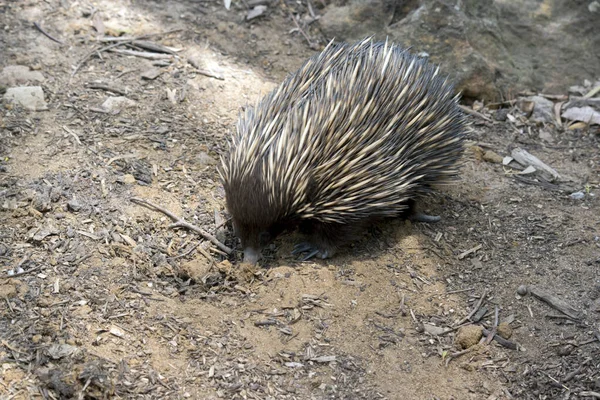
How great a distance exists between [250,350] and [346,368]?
530 mm

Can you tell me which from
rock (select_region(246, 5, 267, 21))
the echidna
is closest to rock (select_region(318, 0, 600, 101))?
rock (select_region(246, 5, 267, 21))

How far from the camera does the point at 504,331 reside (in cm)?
411

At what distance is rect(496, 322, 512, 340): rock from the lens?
4.10m

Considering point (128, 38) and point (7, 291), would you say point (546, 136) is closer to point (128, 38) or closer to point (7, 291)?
point (128, 38)

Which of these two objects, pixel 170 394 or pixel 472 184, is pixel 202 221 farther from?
pixel 472 184

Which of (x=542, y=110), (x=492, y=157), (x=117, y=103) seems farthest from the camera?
(x=542, y=110)

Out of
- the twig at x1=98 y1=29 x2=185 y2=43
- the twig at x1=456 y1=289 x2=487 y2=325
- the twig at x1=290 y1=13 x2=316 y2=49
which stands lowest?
the twig at x1=456 y1=289 x2=487 y2=325

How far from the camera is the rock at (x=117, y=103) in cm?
551

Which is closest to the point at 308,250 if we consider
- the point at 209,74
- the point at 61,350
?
the point at 61,350

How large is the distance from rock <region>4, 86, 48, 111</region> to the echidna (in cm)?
181

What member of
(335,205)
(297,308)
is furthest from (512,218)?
(297,308)

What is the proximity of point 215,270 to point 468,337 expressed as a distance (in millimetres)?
1593

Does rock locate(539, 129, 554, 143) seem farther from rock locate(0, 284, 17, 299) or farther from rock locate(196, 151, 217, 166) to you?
rock locate(0, 284, 17, 299)

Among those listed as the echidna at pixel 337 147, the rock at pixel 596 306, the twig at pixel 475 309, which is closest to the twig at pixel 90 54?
the echidna at pixel 337 147
